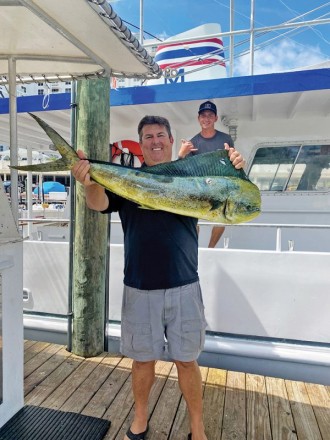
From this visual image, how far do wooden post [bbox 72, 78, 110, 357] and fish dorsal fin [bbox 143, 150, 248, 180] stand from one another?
1.71 m

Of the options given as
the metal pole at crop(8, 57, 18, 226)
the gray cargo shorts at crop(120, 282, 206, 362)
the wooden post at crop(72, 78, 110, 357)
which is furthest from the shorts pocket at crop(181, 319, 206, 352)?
the wooden post at crop(72, 78, 110, 357)

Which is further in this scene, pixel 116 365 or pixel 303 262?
pixel 303 262

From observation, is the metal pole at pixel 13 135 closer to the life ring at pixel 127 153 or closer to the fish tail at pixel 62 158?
the fish tail at pixel 62 158

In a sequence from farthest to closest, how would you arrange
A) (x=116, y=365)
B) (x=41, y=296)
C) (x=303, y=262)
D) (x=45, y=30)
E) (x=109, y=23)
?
(x=41, y=296), (x=303, y=262), (x=116, y=365), (x=45, y=30), (x=109, y=23)

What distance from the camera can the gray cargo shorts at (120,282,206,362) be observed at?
202 cm

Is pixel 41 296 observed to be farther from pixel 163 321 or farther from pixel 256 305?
pixel 163 321

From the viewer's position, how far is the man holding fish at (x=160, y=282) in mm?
2006

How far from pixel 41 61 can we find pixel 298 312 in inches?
121

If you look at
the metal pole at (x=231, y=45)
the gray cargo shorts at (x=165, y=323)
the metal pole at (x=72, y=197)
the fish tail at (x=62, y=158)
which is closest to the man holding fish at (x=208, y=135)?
the metal pole at (x=72, y=197)

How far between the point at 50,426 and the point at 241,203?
188cm

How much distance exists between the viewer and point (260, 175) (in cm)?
531

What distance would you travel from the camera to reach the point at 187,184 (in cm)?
165

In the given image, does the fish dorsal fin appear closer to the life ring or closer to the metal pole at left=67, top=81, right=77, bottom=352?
the metal pole at left=67, top=81, right=77, bottom=352

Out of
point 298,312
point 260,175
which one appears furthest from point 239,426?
point 260,175
